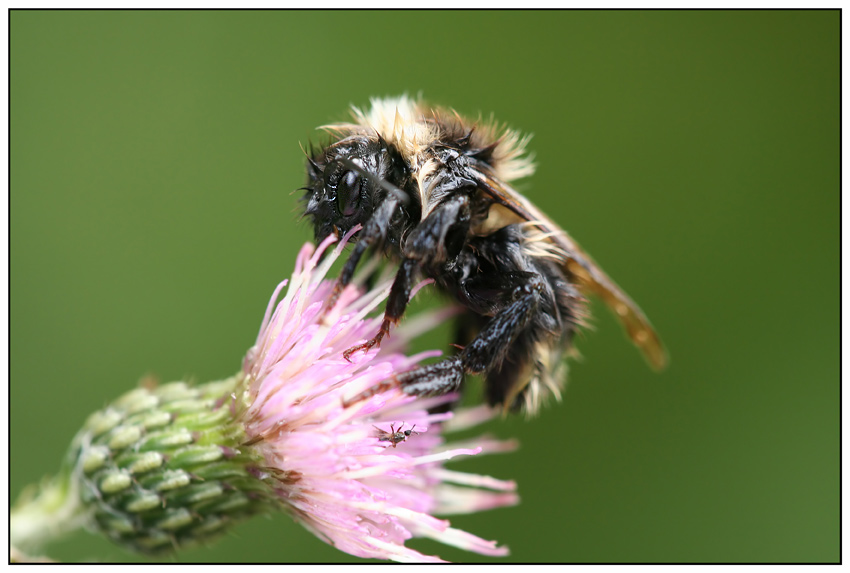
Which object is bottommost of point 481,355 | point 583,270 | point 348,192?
point 481,355

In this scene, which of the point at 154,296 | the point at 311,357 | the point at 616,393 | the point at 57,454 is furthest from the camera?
the point at 616,393

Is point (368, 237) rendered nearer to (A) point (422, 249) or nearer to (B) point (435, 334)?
(A) point (422, 249)

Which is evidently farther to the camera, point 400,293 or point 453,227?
point 453,227

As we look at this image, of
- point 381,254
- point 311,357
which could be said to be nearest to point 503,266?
point 381,254

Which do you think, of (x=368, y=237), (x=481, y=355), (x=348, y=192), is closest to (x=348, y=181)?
(x=348, y=192)
